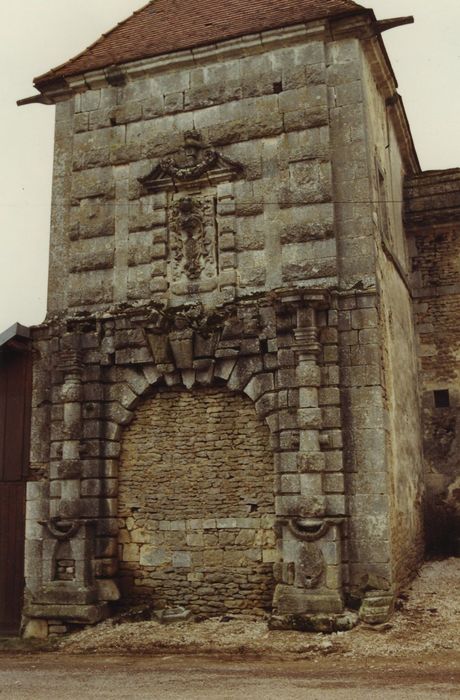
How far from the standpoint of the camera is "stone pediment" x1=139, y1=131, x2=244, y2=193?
1056cm

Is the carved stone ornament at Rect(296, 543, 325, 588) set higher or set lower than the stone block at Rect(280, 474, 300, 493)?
lower

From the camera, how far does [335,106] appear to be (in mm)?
10336

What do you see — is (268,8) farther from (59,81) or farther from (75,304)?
(75,304)

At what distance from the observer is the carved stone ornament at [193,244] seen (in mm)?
10477

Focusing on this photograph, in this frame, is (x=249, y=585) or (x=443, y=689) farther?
(x=249, y=585)

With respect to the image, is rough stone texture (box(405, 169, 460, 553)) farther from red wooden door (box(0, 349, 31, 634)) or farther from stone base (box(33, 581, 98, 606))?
red wooden door (box(0, 349, 31, 634))

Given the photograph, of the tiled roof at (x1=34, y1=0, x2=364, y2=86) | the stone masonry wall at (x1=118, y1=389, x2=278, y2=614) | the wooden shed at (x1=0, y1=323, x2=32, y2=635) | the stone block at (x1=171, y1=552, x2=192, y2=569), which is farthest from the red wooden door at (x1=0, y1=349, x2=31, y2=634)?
the tiled roof at (x1=34, y1=0, x2=364, y2=86)

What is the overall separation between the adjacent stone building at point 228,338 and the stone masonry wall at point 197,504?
3 cm

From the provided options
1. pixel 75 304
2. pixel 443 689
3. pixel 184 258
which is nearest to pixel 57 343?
pixel 75 304

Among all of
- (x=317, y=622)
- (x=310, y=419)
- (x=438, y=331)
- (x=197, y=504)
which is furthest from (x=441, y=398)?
(x=317, y=622)

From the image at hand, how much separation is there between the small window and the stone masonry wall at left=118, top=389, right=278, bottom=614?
13.4ft

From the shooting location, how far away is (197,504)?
32.5 ft

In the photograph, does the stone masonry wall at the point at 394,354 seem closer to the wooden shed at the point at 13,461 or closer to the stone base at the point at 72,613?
the stone base at the point at 72,613

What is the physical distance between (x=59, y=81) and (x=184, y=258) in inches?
148
